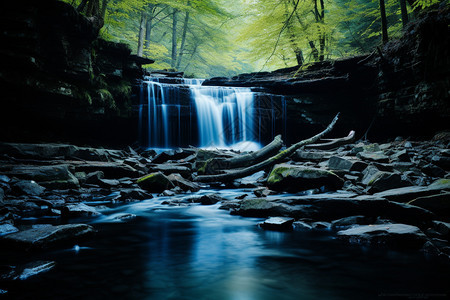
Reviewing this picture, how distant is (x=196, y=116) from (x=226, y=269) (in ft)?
41.1

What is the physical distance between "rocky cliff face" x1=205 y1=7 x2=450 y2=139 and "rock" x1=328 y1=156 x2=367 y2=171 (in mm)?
4664

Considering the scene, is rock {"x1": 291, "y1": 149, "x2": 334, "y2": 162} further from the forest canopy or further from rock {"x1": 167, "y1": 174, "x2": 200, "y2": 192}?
rock {"x1": 167, "y1": 174, "x2": 200, "y2": 192}

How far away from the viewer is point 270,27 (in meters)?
14.8

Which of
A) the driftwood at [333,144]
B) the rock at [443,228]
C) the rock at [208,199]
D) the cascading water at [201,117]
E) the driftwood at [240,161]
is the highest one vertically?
the cascading water at [201,117]

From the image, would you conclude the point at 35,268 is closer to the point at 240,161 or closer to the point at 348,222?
the point at 348,222

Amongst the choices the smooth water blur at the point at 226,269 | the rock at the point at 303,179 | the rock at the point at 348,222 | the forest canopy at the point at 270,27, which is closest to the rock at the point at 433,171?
the rock at the point at 303,179

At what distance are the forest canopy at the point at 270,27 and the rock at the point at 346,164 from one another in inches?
132

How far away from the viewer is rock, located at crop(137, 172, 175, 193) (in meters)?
6.22

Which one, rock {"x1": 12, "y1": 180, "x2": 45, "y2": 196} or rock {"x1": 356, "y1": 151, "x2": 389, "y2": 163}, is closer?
rock {"x1": 12, "y1": 180, "x2": 45, "y2": 196}

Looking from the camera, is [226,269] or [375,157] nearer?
[226,269]

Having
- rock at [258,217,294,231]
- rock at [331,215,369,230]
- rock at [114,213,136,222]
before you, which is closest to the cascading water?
rock at [114,213,136,222]

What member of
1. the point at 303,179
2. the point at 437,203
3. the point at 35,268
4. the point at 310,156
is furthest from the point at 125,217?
the point at 310,156

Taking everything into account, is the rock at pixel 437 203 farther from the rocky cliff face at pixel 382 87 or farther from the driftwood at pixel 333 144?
the rocky cliff face at pixel 382 87

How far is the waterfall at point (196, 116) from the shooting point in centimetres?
1356
